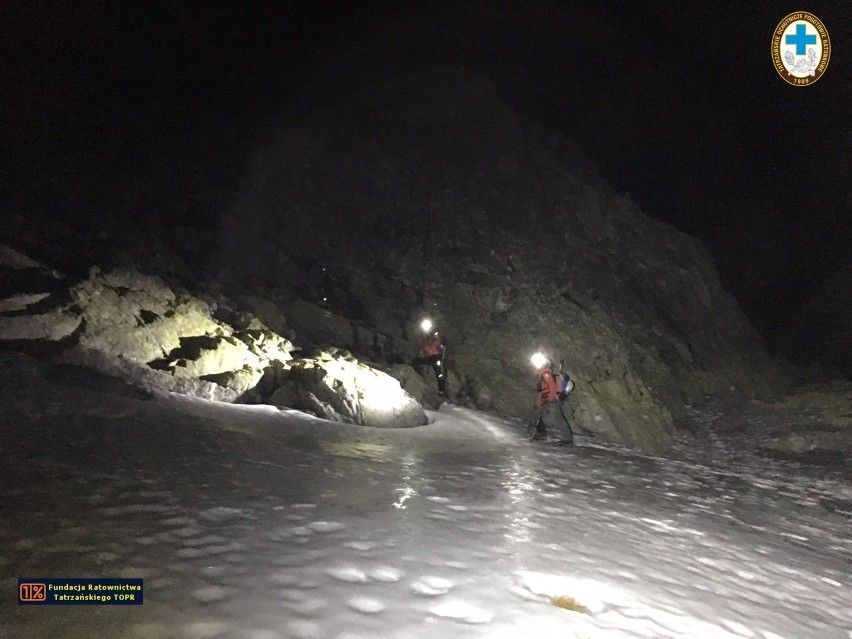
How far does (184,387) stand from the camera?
1016 centimetres

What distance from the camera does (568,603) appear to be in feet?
12.7

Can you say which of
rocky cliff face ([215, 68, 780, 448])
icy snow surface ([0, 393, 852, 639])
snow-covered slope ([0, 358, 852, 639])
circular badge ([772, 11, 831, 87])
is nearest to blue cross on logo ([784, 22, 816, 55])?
circular badge ([772, 11, 831, 87])

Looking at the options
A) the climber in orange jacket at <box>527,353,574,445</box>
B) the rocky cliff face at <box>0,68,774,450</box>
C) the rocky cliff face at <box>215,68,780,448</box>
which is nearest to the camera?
the climber in orange jacket at <box>527,353,574,445</box>

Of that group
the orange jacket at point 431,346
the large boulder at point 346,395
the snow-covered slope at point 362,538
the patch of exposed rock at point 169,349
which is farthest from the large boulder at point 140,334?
the orange jacket at point 431,346

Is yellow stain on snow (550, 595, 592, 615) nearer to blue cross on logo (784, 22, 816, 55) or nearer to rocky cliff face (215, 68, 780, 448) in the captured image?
rocky cliff face (215, 68, 780, 448)

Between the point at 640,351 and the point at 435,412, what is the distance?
427 inches

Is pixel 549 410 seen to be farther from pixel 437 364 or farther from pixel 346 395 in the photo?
pixel 437 364

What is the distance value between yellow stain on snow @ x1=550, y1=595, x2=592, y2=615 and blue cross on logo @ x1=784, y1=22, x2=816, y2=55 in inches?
880

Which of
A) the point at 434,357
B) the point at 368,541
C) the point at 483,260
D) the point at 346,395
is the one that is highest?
the point at 483,260

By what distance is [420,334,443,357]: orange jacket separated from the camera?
16734mm

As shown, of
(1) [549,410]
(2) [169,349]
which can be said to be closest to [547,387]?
(1) [549,410]

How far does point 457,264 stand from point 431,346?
6.77 m

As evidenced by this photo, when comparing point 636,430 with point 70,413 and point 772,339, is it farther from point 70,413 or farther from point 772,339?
point 772,339

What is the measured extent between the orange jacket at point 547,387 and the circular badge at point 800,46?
16.0 m
